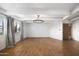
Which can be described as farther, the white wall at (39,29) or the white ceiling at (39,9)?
the white wall at (39,29)

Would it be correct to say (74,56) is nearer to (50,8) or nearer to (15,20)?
(50,8)

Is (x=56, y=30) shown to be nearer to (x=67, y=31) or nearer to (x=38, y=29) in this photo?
(x=67, y=31)

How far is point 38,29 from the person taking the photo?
2.68 metres

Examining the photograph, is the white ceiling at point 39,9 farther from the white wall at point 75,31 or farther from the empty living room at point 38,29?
the white wall at point 75,31

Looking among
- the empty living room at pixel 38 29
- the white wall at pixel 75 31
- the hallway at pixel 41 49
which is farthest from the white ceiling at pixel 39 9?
the hallway at pixel 41 49

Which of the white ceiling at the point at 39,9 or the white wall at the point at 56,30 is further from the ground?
the white ceiling at the point at 39,9

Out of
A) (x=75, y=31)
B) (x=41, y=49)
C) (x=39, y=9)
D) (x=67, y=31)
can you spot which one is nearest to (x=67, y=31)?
(x=67, y=31)

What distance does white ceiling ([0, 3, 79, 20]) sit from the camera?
210cm

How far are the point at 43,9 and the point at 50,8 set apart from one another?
166mm

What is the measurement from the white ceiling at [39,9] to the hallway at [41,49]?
0.60 metres

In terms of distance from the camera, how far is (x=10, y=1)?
1985 mm

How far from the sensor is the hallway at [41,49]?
2.27m

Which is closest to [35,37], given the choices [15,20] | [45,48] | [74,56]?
[45,48]

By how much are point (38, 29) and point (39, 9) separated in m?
0.54
